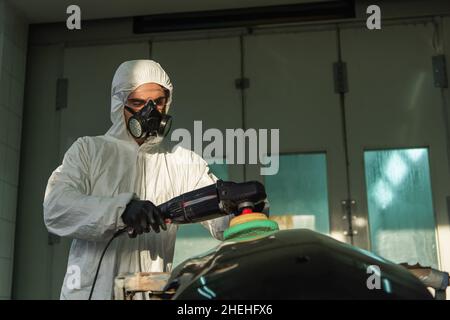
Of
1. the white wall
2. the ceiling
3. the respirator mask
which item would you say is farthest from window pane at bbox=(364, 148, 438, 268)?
the white wall

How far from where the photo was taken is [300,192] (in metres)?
2.91

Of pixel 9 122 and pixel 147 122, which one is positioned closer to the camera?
pixel 147 122

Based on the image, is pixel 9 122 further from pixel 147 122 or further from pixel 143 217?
pixel 143 217

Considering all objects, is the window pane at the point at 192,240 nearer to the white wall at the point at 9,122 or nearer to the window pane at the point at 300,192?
the window pane at the point at 300,192

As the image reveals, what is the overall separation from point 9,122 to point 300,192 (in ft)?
4.77

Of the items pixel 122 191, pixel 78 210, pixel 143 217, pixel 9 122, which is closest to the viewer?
pixel 143 217

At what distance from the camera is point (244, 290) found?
2.20 ft

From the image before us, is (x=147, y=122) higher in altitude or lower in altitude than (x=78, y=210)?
higher

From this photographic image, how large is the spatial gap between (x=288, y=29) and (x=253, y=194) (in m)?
2.11

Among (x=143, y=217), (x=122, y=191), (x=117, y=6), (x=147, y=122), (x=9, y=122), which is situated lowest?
(x=143, y=217)

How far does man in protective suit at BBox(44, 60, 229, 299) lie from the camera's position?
1.24 metres

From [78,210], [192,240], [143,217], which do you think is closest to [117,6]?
[192,240]

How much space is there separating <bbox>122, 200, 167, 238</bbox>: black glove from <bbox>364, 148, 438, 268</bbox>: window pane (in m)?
1.85
